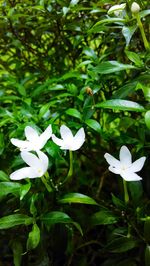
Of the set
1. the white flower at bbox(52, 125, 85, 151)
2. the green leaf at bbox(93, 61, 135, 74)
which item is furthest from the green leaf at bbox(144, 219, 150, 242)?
the green leaf at bbox(93, 61, 135, 74)

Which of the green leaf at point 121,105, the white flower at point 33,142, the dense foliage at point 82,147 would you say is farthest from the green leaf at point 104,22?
the white flower at point 33,142

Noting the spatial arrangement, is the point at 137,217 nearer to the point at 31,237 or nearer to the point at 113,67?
the point at 31,237

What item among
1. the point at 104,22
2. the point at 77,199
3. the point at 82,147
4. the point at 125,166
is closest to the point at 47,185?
the point at 77,199

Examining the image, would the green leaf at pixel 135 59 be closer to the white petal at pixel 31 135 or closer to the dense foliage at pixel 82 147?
the dense foliage at pixel 82 147

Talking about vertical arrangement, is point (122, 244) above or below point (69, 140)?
below

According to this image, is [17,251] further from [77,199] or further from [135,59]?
[135,59]

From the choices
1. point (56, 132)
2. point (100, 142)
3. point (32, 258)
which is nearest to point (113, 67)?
point (56, 132)

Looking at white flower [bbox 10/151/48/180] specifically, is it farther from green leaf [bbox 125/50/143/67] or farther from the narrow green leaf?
green leaf [bbox 125/50/143/67]

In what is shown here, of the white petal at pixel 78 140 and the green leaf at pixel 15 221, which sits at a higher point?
the white petal at pixel 78 140
